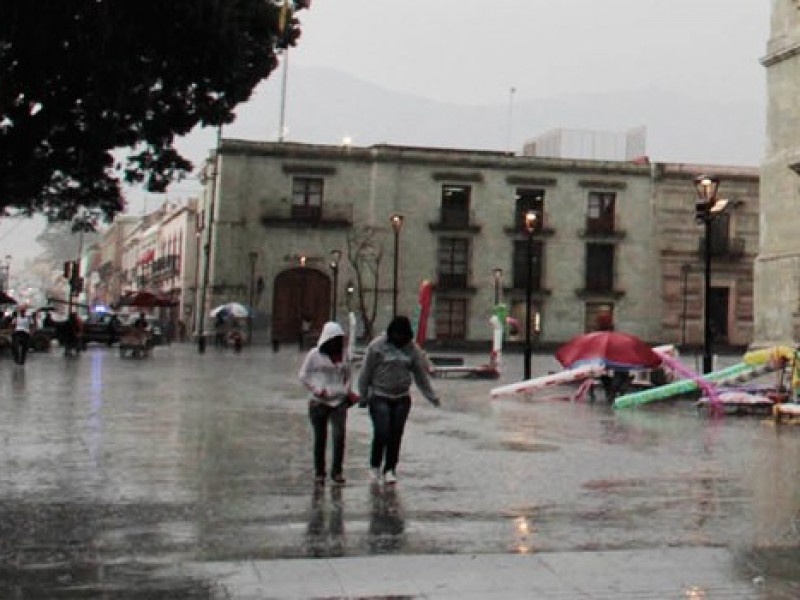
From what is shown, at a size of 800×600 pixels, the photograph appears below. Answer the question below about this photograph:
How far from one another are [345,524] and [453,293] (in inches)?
1830

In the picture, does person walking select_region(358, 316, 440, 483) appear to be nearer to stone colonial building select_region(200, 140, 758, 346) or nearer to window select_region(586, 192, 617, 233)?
stone colonial building select_region(200, 140, 758, 346)

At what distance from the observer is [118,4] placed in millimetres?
16484

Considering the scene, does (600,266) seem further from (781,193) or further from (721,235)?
(781,193)

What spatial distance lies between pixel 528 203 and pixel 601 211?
4.12 meters

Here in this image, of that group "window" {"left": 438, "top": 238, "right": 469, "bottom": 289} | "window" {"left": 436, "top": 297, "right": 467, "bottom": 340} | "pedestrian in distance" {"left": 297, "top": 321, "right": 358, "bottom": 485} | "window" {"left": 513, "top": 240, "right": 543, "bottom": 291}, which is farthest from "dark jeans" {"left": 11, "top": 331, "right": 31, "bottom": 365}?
"window" {"left": 513, "top": 240, "right": 543, "bottom": 291}

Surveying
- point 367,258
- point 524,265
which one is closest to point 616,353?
point 367,258

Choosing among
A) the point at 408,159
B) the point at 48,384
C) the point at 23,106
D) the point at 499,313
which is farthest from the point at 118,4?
the point at 408,159

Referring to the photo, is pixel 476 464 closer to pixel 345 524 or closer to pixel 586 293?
pixel 345 524

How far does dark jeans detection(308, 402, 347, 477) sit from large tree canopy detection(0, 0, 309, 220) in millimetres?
9840

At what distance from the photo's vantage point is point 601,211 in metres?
55.7

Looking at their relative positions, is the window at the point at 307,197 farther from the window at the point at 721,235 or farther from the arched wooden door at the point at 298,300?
the window at the point at 721,235

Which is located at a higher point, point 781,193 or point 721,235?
point 721,235

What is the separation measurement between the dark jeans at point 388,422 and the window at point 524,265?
4538 centimetres

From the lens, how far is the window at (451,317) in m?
53.5
